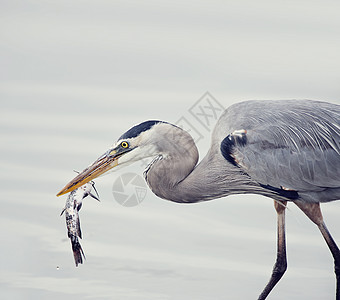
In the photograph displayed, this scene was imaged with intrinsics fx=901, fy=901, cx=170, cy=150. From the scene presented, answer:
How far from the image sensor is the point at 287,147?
5.06 m

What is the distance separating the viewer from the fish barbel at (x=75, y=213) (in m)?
5.01

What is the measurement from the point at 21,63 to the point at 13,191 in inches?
88.4

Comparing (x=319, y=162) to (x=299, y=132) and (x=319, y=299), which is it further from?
(x=319, y=299)

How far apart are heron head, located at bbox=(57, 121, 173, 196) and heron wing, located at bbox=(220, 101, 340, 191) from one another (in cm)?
41

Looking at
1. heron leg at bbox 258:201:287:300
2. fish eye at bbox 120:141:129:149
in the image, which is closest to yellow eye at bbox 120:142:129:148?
fish eye at bbox 120:141:129:149

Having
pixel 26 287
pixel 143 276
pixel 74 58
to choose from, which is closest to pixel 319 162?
pixel 143 276

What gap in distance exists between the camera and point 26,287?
17.0 feet

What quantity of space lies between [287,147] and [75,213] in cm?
124

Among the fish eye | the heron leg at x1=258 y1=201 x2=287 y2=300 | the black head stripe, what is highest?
the black head stripe

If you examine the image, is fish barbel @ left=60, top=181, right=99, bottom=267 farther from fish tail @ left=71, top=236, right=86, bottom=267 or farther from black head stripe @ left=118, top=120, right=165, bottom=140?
black head stripe @ left=118, top=120, right=165, bottom=140

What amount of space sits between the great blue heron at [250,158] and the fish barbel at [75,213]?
7 cm

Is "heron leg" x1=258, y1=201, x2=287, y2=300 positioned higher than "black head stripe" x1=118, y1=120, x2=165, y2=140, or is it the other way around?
"black head stripe" x1=118, y1=120, x2=165, y2=140

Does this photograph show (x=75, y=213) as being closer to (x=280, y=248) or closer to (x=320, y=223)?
(x=280, y=248)

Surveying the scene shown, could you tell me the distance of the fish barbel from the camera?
5008 mm
